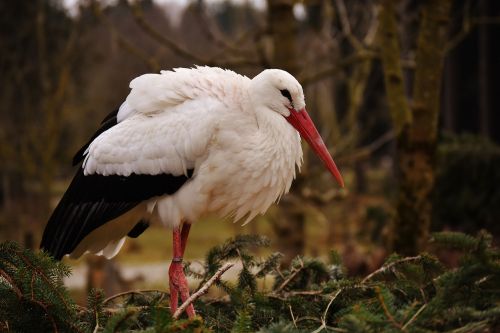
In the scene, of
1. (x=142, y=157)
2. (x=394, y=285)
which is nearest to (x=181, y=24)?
(x=142, y=157)

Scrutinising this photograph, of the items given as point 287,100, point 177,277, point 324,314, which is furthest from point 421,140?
point 324,314

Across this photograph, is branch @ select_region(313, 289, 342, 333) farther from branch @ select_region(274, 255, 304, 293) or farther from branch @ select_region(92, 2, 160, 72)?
branch @ select_region(92, 2, 160, 72)

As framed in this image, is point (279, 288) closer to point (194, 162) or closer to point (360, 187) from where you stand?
point (194, 162)

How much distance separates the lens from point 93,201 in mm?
3990

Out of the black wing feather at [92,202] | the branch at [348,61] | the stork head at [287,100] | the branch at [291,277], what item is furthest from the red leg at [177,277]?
the branch at [348,61]

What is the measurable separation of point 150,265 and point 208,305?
29.7 ft

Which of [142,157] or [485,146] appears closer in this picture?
[142,157]

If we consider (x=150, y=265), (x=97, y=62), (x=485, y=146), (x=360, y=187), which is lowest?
(x=360, y=187)

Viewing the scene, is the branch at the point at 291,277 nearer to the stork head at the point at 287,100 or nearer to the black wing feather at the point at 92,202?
the stork head at the point at 287,100

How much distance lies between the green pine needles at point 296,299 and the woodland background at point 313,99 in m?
1.56

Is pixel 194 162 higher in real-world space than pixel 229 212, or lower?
higher

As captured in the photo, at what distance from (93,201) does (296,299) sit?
55.5 inches

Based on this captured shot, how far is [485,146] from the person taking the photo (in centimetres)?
795

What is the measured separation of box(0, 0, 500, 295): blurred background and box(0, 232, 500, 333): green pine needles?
156 centimetres
